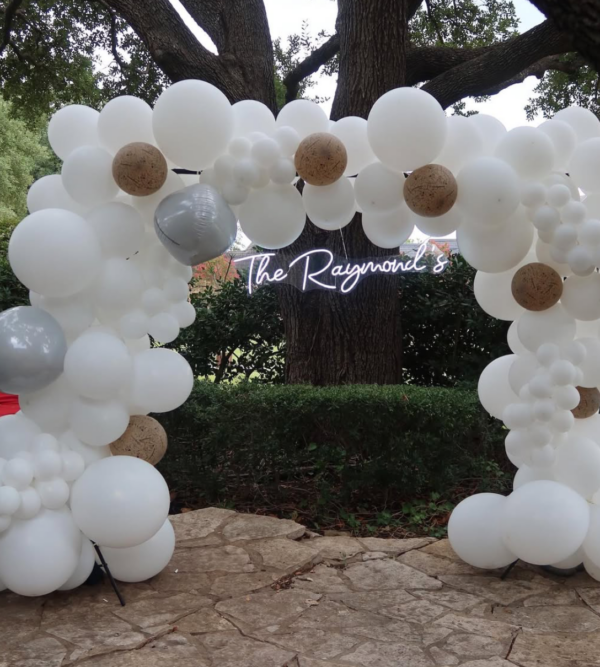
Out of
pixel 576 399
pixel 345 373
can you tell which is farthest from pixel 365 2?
pixel 576 399

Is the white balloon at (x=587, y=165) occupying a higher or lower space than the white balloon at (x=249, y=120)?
lower

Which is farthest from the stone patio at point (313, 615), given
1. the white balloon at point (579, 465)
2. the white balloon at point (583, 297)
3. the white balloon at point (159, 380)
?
the white balloon at point (583, 297)

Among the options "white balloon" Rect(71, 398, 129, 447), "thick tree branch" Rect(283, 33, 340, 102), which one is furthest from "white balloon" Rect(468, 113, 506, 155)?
"thick tree branch" Rect(283, 33, 340, 102)

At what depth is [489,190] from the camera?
2.69m

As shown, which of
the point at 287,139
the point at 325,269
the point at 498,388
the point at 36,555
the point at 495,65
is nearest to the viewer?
the point at 36,555

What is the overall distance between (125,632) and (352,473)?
1921 millimetres

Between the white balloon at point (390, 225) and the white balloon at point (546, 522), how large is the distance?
4.16 feet

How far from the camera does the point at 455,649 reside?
245 centimetres

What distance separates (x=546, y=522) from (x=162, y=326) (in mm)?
1871

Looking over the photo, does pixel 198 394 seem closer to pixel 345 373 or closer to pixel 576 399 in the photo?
pixel 345 373

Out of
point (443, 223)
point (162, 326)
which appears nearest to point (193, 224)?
point (162, 326)

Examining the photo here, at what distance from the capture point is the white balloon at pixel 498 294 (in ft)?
10.4

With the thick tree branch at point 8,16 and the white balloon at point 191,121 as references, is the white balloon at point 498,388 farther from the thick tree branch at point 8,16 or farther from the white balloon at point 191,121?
the thick tree branch at point 8,16

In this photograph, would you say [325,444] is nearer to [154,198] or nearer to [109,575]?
[109,575]
